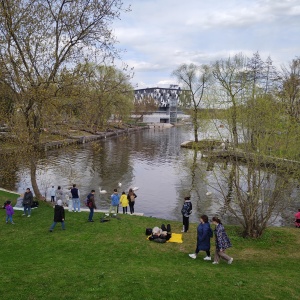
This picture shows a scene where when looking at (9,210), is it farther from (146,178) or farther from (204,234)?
(146,178)

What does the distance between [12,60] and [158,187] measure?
15.5 metres

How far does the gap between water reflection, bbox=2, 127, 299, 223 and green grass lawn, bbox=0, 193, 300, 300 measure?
12.1ft

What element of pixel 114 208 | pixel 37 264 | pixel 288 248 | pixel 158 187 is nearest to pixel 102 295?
pixel 37 264

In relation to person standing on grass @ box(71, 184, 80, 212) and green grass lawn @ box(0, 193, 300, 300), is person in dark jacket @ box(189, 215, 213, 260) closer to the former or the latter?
green grass lawn @ box(0, 193, 300, 300)

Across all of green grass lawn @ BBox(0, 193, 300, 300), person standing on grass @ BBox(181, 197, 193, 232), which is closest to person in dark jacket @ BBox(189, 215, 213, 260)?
green grass lawn @ BBox(0, 193, 300, 300)

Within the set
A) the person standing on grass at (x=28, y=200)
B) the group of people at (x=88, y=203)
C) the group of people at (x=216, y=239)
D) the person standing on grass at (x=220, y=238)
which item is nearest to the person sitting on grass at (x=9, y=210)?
the person standing on grass at (x=28, y=200)

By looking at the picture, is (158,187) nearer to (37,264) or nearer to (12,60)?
(12,60)

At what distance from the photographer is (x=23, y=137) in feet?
55.1

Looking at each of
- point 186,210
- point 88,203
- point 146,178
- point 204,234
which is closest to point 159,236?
point 186,210

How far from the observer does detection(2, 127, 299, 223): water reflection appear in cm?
2100

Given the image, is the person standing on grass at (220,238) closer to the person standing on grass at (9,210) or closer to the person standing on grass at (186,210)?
the person standing on grass at (186,210)

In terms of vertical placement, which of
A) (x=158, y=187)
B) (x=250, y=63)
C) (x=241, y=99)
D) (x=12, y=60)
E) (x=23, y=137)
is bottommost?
(x=158, y=187)

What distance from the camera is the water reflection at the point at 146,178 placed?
21000mm

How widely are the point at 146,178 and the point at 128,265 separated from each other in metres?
21.3
